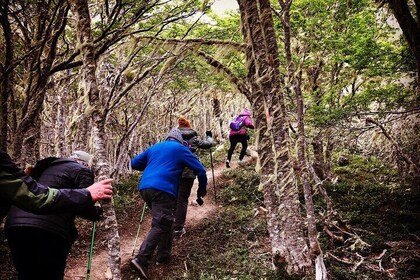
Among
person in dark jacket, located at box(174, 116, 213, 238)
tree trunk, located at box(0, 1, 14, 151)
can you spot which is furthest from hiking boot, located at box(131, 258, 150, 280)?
tree trunk, located at box(0, 1, 14, 151)

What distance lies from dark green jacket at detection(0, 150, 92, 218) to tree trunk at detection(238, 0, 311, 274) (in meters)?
3.32

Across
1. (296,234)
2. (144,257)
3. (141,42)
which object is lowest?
(144,257)

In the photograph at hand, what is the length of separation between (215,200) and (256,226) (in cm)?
382

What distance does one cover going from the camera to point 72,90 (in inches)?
666

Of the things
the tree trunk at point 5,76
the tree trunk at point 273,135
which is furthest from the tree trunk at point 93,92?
the tree trunk at point 273,135

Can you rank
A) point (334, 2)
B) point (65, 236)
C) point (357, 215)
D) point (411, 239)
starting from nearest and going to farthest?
point (65, 236)
point (411, 239)
point (357, 215)
point (334, 2)

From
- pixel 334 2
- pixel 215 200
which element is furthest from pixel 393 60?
pixel 215 200

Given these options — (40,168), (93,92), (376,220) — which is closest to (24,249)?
(40,168)

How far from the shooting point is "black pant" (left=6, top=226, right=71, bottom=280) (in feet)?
12.3

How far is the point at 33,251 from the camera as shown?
3.79 m

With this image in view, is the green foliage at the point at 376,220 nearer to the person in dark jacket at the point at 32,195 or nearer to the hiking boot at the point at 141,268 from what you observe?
the hiking boot at the point at 141,268

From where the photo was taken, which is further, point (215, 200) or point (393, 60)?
point (215, 200)

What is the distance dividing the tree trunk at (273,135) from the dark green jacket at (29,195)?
10.9 ft

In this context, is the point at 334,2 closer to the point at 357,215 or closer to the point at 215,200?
the point at 357,215
